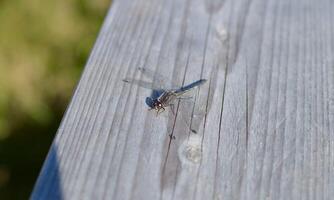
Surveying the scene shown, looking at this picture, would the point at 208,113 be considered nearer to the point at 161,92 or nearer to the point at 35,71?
the point at 161,92

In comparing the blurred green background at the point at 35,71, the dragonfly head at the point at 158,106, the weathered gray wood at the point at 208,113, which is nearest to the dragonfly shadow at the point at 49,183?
the weathered gray wood at the point at 208,113

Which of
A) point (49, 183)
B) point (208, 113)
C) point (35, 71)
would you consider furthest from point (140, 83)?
point (35, 71)

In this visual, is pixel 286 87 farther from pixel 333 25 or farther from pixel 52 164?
pixel 52 164

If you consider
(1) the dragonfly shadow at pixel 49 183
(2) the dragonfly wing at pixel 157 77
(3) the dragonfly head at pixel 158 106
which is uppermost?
(2) the dragonfly wing at pixel 157 77

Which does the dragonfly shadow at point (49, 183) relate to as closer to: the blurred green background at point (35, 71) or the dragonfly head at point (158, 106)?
the dragonfly head at point (158, 106)

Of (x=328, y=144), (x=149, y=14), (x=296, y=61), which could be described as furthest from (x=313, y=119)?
(x=149, y=14)

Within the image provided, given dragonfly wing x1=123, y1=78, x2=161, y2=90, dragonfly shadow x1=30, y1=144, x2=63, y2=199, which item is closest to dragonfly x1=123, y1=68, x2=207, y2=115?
dragonfly wing x1=123, y1=78, x2=161, y2=90

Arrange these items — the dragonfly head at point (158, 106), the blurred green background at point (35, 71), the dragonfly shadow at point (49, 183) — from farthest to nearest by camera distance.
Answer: the blurred green background at point (35, 71) → the dragonfly head at point (158, 106) → the dragonfly shadow at point (49, 183)
